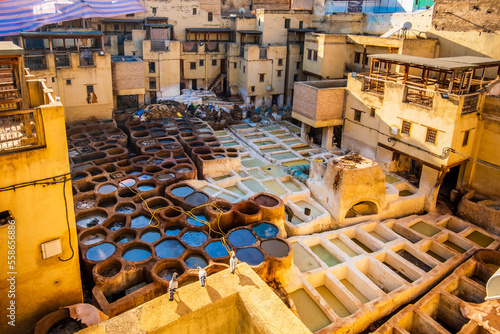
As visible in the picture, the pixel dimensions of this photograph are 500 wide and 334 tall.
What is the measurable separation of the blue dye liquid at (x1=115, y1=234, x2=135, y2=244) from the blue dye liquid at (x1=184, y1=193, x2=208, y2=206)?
148 inches

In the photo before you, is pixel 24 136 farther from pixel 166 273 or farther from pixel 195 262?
pixel 195 262

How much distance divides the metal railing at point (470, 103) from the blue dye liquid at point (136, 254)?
19.4 meters

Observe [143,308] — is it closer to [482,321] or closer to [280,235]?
[280,235]

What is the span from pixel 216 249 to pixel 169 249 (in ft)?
7.10

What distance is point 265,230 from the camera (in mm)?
20484

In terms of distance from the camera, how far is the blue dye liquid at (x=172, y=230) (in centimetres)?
2009

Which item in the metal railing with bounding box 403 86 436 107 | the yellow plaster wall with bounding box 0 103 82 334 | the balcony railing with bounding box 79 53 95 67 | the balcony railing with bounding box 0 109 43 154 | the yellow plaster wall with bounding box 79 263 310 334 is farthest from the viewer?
the balcony railing with bounding box 79 53 95 67

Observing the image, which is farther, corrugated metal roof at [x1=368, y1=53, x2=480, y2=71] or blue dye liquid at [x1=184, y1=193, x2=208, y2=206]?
corrugated metal roof at [x1=368, y1=53, x2=480, y2=71]

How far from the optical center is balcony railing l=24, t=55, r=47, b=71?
1160 inches

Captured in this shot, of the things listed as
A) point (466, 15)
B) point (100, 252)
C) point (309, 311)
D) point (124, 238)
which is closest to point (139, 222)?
point (124, 238)

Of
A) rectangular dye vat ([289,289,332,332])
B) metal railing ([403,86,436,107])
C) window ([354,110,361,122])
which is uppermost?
metal railing ([403,86,436,107])

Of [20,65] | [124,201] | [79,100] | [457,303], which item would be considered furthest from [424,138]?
[79,100]

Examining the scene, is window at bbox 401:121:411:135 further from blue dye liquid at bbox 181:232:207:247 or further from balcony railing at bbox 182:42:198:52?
balcony railing at bbox 182:42:198:52

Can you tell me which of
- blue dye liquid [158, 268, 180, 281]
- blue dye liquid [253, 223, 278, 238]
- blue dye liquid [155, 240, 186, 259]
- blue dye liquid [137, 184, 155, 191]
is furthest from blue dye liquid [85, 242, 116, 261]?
blue dye liquid [253, 223, 278, 238]
